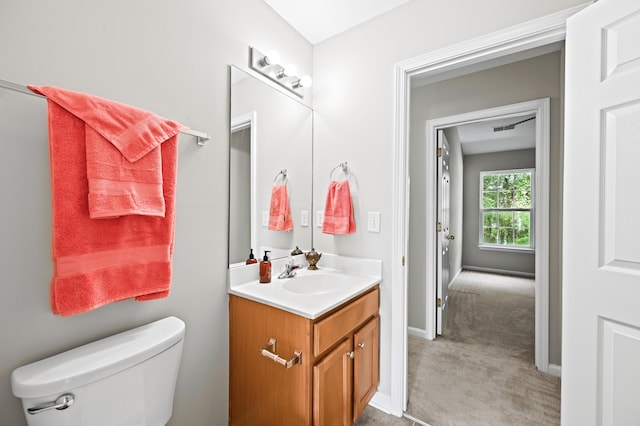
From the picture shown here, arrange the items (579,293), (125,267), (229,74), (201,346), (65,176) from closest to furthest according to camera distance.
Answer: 1. (65,176)
2. (125,267)
3. (579,293)
4. (201,346)
5. (229,74)

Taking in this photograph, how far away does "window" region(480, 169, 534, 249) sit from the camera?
17.4 feet

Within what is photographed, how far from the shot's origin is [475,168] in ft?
18.9

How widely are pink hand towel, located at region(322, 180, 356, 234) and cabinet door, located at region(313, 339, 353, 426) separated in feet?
2.24

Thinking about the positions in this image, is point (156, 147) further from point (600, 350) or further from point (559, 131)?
point (559, 131)

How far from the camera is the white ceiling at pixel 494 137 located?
13.0 ft

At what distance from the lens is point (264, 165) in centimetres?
169

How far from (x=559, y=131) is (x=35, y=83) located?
2984mm

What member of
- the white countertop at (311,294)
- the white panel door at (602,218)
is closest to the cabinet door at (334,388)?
the white countertop at (311,294)

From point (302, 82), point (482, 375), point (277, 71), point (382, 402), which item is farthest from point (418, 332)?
point (277, 71)

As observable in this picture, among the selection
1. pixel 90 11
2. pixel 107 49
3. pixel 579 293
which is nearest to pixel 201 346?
pixel 107 49

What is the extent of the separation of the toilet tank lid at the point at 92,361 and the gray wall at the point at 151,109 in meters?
0.07

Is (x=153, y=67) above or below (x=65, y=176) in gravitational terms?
above

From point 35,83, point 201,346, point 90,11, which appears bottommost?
point 201,346

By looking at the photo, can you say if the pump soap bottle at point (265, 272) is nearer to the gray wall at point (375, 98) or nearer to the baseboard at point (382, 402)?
the gray wall at point (375, 98)
